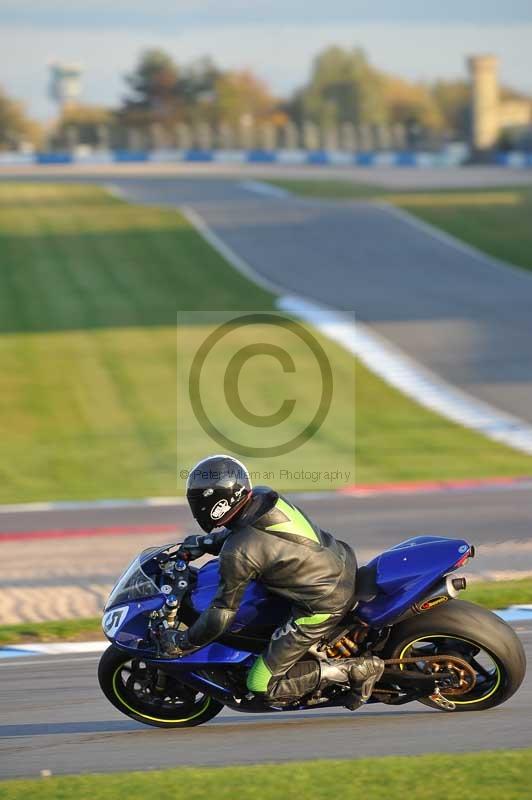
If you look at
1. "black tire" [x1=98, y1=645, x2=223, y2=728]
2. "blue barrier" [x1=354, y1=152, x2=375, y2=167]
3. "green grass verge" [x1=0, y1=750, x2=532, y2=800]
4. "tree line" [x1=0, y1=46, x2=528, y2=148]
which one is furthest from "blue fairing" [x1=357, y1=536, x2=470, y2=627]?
"tree line" [x1=0, y1=46, x2=528, y2=148]

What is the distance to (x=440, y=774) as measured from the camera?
5812 mm

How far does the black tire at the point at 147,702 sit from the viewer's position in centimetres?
688

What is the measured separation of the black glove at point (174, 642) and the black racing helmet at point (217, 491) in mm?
643

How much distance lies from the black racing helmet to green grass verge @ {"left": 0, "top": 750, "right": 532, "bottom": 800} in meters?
1.34

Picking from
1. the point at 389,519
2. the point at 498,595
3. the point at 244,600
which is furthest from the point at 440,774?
the point at 389,519

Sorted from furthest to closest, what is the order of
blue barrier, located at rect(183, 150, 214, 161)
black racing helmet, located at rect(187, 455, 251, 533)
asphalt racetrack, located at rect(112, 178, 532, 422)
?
blue barrier, located at rect(183, 150, 214, 161), asphalt racetrack, located at rect(112, 178, 532, 422), black racing helmet, located at rect(187, 455, 251, 533)

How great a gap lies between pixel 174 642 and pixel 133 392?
16010mm

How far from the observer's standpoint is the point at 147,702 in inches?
274

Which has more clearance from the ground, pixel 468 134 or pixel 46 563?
pixel 468 134

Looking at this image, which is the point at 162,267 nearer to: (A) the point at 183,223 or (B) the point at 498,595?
(A) the point at 183,223

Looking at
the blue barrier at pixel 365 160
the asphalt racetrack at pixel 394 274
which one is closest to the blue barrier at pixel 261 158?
the blue barrier at pixel 365 160

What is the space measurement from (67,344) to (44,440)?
→ 22.8ft

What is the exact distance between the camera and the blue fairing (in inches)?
258

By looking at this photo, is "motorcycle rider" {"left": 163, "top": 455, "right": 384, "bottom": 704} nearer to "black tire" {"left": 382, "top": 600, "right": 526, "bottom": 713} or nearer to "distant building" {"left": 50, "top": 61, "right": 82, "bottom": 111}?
"black tire" {"left": 382, "top": 600, "right": 526, "bottom": 713}
